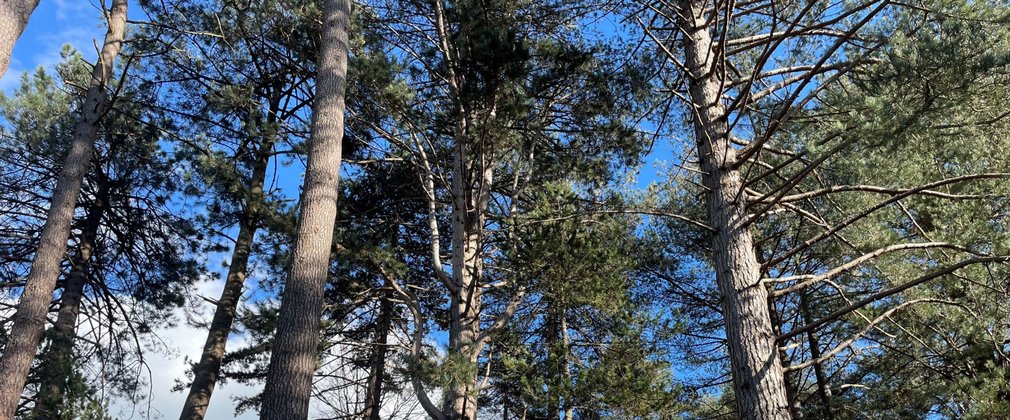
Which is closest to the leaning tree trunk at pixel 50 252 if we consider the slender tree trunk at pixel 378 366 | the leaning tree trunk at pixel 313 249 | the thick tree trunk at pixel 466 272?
the leaning tree trunk at pixel 313 249

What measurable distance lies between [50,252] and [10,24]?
11.9 ft

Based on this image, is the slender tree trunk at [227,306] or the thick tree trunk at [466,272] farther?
the slender tree trunk at [227,306]

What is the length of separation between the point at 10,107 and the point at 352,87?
722 cm

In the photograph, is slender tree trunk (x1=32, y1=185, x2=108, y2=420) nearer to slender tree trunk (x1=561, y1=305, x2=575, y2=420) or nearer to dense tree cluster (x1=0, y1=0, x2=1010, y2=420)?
dense tree cluster (x1=0, y1=0, x2=1010, y2=420)

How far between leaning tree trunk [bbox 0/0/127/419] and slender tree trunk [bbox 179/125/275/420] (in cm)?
177

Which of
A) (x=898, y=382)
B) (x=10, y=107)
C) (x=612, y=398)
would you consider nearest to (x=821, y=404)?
(x=898, y=382)

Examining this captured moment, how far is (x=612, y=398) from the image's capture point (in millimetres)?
7352

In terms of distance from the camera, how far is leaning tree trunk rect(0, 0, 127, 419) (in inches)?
240

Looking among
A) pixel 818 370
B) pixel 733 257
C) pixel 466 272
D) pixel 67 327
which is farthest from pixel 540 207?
pixel 67 327

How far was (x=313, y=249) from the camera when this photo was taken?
4762 millimetres

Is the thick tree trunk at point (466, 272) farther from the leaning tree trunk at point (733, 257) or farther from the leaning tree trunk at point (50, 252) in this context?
the leaning tree trunk at point (50, 252)

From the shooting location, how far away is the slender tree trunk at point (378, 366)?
10.2m

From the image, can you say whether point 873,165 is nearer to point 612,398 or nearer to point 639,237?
point 612,398

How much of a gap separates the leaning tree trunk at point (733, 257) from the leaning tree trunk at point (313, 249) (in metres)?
2.75
